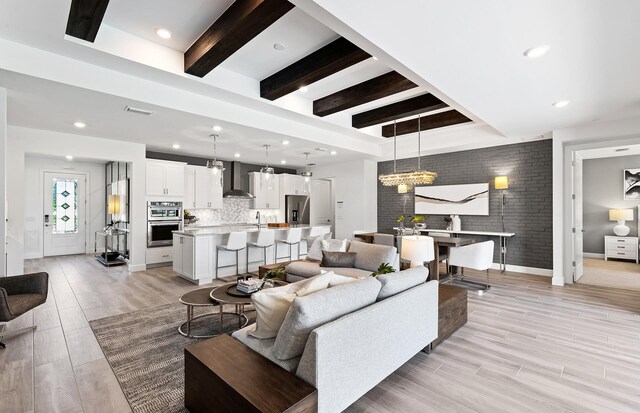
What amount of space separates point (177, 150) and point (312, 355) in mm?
6783

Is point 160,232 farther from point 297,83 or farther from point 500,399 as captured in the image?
point 500,399

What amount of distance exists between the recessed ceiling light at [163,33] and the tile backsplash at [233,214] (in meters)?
5.23

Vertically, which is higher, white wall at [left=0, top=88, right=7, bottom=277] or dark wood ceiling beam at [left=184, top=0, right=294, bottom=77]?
dark wood ceiling beam at [left=184, top=0, right=294, bottom=77]

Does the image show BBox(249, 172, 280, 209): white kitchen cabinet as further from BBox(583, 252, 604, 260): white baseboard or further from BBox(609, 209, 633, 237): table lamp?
BBox(609, 209, 633, 237): table lamp

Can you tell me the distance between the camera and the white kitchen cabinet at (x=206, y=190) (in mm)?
7762

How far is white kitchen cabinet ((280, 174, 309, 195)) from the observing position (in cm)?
942

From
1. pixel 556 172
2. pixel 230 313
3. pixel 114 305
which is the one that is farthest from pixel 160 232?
pixel 556 172

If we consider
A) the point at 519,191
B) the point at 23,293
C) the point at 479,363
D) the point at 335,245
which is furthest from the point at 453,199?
the point at 23,293

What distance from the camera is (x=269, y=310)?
194 centimetres

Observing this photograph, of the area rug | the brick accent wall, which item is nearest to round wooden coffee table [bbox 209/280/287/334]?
the area rug

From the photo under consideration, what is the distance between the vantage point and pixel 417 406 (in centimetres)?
206

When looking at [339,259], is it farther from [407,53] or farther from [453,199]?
[453,199]

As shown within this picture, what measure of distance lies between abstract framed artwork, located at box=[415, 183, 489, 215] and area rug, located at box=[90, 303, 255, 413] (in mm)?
5117

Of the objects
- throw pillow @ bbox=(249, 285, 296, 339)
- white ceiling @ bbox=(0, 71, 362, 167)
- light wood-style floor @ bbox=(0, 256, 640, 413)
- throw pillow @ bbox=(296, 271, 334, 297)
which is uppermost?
white ceiling @ bbox=(0, 71, 362, 167)
